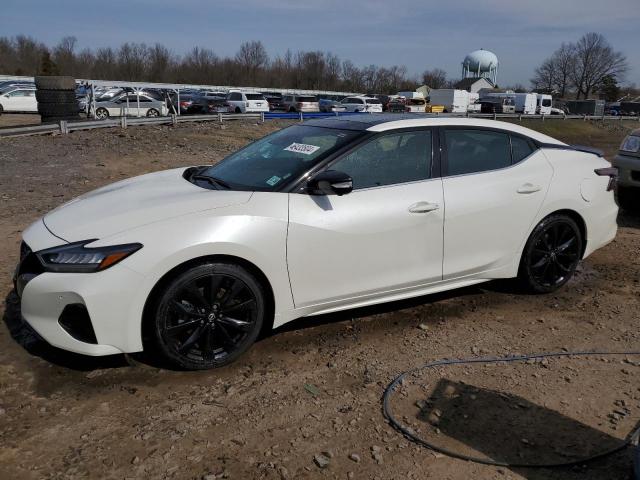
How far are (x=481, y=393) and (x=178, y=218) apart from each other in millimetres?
2079

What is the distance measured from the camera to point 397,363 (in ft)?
11.9

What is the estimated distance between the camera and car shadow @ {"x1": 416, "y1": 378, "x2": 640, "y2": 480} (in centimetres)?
264

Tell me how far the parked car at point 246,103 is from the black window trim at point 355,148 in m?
30.4

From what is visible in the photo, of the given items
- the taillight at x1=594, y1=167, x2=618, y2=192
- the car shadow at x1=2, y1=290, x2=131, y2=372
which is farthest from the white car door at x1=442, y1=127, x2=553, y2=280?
the car shadow at x1=2, y1=290, x2=131, y2=372

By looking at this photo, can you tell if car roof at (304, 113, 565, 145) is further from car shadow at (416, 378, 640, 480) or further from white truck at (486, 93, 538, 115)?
white truck at (486, 93, 538, 115)

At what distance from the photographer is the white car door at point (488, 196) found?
416 cm

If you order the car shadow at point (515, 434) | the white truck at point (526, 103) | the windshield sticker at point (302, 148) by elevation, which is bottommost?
the car shadow at point (515, 434)

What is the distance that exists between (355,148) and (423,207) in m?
0.65

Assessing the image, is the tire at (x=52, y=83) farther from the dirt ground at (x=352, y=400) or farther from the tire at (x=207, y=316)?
the tire at (x=207, y=316)

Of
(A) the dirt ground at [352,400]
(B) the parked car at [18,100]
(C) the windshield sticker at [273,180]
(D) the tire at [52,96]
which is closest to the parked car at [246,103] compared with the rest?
(B) the parked car at [18,100]

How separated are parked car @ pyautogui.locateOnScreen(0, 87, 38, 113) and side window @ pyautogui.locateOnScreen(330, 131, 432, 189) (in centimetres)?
3280

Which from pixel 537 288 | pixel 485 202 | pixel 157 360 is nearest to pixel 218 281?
pixel 157 360

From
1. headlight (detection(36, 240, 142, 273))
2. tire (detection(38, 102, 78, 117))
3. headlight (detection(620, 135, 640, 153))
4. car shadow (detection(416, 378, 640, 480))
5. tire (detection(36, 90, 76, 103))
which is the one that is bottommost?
car shadow (detection(416, 378, 640, 480))

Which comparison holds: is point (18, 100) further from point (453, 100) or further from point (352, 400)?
point (453, 100)
